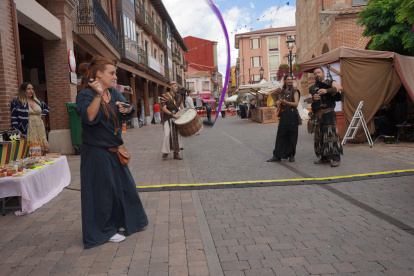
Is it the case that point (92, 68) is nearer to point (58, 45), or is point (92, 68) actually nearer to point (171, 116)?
point (171, 116)

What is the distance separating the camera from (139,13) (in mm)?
23469

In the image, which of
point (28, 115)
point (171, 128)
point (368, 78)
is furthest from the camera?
point (368, 78)

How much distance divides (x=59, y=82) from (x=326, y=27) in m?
20.6

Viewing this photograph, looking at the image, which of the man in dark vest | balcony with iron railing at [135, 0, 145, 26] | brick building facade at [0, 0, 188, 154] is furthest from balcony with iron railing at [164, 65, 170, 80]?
the man in dark vest

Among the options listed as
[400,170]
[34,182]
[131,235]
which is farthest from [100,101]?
[400,170]

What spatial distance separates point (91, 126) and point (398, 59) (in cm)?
899

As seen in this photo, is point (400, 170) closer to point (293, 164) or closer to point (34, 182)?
point (293, 164)

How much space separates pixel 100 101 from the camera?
3020mm

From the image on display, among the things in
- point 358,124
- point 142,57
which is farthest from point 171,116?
point 142,57

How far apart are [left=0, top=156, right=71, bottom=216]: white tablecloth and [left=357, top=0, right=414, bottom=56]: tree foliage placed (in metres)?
11.8

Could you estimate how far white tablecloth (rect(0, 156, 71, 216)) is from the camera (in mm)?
4191

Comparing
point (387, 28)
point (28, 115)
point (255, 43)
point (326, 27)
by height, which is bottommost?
point (28, 115)

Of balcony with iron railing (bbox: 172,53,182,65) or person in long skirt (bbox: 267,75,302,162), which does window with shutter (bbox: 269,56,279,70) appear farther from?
person in long skirt (bbox: 267,75,302,162)

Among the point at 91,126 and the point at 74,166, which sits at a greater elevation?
the point at 91,126
